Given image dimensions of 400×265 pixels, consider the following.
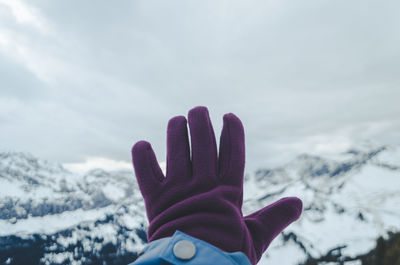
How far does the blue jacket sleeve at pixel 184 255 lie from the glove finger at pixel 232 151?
1855 millimetres

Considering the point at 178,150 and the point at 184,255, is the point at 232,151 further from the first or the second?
the point at 184,255

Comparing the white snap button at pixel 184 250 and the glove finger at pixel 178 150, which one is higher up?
the glove finger at pixel 178 150

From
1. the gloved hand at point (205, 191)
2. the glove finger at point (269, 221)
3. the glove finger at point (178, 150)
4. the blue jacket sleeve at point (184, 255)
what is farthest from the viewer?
the glove finger at point (178, 150)

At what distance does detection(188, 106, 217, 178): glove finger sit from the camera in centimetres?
536

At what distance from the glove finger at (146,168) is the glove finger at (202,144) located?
806 mm

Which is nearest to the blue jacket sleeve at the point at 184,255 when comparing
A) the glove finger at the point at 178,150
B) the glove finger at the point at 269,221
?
the glove finger at the point at 269,221

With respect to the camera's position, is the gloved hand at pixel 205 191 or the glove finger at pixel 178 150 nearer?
the gloved hand at pixel 205 191

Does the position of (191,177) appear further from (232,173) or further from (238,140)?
(238,140)

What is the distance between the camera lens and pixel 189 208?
480 cm

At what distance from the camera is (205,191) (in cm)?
515

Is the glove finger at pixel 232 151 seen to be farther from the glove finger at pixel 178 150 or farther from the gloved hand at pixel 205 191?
the glove finger at pixel 178 150

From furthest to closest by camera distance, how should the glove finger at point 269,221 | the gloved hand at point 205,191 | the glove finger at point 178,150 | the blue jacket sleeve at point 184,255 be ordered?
the glove finger at point 178,150 < the glove finger at point 269,221 < the gloved hand at point 205,191 < the blue jacket sleeve at point 184,255

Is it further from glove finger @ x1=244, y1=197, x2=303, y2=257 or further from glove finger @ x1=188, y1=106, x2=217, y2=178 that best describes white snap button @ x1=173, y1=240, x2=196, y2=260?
glove finger @ x1=244, y1=197, x2=303, y2=257

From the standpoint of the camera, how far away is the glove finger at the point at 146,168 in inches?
215
